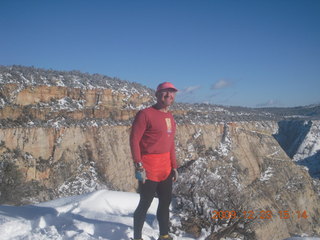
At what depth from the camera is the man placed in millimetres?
3041

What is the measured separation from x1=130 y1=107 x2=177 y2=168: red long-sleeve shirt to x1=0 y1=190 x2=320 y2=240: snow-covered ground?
1266mm

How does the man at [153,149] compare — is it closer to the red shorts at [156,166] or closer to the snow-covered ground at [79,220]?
the red shorts at [156,166]

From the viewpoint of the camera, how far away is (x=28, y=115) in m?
15.8

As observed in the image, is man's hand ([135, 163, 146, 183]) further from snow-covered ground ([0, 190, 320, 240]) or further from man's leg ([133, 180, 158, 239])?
snow-covered ground ([0, 190, 320, 240])

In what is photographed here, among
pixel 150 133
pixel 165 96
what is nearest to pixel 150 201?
pixel 150 133

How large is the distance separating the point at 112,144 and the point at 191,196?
13211 mm

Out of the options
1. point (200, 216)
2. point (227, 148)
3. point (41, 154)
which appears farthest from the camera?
point (227, 148)

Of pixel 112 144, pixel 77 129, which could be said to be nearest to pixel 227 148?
pixel 112 144

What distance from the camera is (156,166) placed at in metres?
3.19

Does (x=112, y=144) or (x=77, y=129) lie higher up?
(x=77, y=129)

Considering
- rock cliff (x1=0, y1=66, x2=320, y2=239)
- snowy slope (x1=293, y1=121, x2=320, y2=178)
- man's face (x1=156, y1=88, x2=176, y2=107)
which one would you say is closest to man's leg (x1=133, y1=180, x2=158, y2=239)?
man's face (x1=156, y1=88, x2=176, y2=107)

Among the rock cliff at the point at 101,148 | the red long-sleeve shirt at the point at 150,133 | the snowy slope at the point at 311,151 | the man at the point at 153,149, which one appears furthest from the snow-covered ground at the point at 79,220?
the snowy slope at the point at 311,151

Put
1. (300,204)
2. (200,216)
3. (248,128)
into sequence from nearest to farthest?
(200,216)
(300,204)
(248,128)

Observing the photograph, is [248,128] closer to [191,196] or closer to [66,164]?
[66,164]
